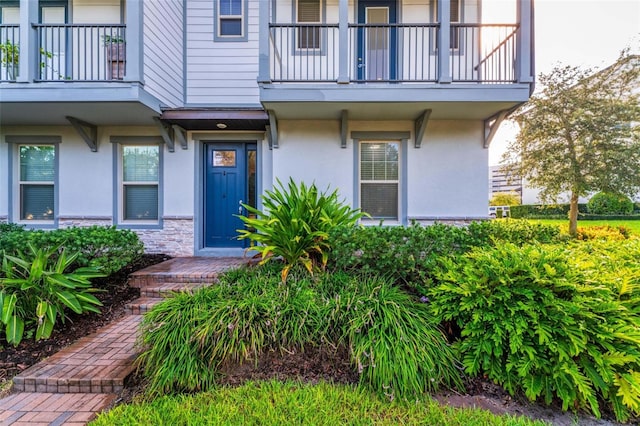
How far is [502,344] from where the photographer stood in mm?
2404

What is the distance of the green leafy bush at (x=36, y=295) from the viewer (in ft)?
10.3

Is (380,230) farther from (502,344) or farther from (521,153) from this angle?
(521,153)

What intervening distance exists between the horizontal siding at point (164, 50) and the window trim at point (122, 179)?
0.96 metres

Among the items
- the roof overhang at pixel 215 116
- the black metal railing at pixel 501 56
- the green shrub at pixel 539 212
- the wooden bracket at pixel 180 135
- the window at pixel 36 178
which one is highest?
the black metal railing at pixel 501 56

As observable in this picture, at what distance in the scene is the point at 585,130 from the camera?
7.67m

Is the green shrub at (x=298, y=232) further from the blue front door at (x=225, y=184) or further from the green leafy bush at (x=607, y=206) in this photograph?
the green leafy bush at (x=607, y=206)

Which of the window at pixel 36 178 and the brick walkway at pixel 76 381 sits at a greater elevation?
the window at pixel 36 178

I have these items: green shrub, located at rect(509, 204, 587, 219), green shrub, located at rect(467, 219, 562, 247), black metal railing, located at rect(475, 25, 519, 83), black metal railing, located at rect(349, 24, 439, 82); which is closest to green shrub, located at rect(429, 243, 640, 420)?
green shrub, located at rect(467, 219, 562, 247)

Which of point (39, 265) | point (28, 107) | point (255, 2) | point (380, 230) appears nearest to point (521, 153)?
point (380, 230)

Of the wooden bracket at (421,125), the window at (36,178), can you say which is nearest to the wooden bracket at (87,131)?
the window at (36,178)

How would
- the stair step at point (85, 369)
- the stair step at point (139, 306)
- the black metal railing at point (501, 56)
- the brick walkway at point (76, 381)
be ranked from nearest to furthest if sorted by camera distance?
the brick walkway at point (76, 381), the stair step at point (85, 369), the stair step at point (139, 306), the black metal railing at point (501, 56)

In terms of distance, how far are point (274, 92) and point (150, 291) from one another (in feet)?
12.0

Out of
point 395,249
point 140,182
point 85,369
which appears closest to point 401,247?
point 395,249

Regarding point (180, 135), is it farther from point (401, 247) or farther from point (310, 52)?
point (401, 247)
